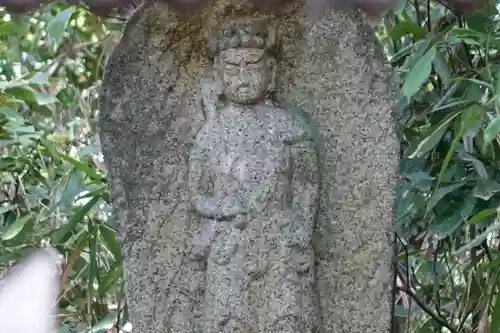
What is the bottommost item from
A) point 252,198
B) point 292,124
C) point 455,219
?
point 455,219

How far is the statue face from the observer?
1377mm

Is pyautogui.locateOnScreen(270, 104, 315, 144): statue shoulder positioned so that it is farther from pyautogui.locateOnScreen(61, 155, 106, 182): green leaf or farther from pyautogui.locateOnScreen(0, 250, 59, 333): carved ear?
pyautogui.locateOnScreen(0, 250, 59, 333): carved ear

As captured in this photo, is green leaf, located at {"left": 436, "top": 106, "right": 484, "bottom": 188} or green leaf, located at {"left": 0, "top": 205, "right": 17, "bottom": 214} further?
green leaf, located at {"left": 0, "top": 205, "right": 17, "bottom": 214}

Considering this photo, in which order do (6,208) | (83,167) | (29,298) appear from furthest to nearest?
(29,298), (6,208), (83,167)

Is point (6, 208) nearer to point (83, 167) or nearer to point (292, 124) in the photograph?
point (83, 167)

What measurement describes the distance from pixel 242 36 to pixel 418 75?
0.31 metres

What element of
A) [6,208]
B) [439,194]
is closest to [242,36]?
[439,194]

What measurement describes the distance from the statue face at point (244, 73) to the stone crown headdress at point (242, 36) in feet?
0.03

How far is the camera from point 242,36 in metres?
1.36

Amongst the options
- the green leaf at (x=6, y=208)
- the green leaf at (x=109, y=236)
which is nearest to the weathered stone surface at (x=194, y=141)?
the green leaf at (x=109, y=236)

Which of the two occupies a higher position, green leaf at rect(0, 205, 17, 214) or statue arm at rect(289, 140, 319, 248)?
statue arm at rect(289, 140, 319, 248)

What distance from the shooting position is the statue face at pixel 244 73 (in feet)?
4.52

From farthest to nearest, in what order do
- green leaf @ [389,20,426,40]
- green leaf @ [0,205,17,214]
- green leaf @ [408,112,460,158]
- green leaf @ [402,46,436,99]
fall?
1. green leaf @ [0,205,17,214]
2. green leaf @ [389,20,426,40]
3. green leaf @ [408,112,460,158]
4. green leaf @ [402,46,436,99]

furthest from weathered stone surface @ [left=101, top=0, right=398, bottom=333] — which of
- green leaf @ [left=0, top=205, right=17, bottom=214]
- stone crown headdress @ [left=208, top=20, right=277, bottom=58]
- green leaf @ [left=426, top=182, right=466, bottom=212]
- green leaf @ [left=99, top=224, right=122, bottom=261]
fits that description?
green leaf @ [left=0, top=205, right=17, bottom=214]
